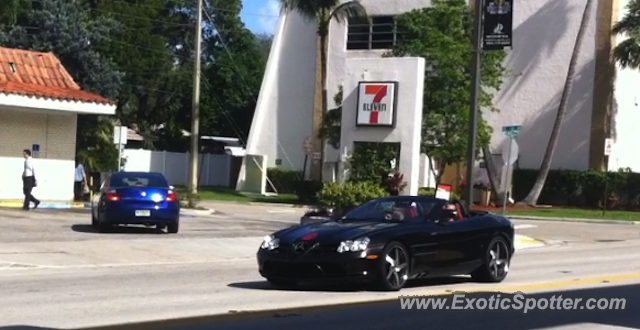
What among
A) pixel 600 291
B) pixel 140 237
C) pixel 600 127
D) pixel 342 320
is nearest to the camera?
pixel 342 320

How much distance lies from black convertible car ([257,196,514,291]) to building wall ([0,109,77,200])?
20.2 meters

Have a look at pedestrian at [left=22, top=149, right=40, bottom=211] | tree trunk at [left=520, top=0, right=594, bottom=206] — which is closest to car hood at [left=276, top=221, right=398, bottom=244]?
pedestrian at [left=22, top=149, right=40, bottom=211]

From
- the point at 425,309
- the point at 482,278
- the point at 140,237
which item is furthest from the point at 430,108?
the point at 425,309

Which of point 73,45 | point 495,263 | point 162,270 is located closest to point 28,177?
point 162,270

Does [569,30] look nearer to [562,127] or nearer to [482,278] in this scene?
[562,127]

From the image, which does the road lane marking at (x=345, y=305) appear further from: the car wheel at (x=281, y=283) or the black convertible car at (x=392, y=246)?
the car wheel at (x=281, y=283)

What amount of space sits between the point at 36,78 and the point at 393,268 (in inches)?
904

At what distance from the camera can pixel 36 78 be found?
35594 mm

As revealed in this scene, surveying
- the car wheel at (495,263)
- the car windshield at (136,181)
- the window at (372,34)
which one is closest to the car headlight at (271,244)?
the car wheel at (495,263)

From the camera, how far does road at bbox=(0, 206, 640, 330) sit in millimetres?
13227

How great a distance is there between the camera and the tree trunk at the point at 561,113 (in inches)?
1965

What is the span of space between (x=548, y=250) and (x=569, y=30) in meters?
28.5

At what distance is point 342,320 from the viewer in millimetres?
12438

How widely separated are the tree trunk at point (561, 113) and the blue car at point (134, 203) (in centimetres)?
2777
